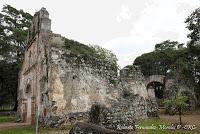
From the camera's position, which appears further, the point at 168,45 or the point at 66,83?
the point at 168,45

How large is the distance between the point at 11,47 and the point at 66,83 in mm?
19196

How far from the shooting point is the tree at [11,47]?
1286 inches

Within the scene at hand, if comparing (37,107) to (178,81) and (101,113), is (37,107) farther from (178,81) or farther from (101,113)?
(178,81)

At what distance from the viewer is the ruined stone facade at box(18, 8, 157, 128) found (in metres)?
15.5

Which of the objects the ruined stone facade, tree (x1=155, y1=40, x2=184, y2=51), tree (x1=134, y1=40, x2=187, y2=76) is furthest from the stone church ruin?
tree (x1=155, y1=40, x2=184, y2=51)

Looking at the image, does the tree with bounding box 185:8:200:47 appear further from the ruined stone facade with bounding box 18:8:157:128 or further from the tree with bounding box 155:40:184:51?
the tree with bounding box 155:40:184:51

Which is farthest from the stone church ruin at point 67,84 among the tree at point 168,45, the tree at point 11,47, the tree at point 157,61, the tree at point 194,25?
the tree at point 168,45

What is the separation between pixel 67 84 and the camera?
1588 centimetres

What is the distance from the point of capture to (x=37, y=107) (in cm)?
1667

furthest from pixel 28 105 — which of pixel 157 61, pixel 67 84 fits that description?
pixel 157 61

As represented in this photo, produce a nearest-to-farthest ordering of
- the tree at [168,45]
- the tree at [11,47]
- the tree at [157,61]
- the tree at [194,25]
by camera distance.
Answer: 1. the tree at [194,25]
2. the tree at [11,47]
3. the tree at [157,61]
4. the tree at [168,45]

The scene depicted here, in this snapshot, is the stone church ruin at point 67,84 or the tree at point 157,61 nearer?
the stone church ruin at point 67,84

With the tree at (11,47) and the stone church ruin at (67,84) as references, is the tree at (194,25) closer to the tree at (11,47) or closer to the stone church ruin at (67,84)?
the stone church ruin at (67,84)

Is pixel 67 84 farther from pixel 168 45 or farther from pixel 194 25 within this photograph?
pixel 168 45
